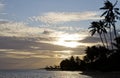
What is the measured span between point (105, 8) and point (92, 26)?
61.7 ft

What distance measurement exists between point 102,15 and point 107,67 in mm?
20899

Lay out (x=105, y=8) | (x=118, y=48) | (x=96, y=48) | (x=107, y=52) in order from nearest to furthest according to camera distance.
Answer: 1. (x=105, y=8)
2. (x=118, y=48)
3. (x=107, y=52)
4. (x=96, y=48)

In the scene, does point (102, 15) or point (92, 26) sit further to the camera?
point (92, 26)

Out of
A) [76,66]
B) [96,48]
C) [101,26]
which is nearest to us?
[101,26]

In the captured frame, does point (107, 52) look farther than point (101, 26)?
Yes

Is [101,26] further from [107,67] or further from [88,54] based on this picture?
[88,54]

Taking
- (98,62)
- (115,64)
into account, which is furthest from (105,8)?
(98,62)

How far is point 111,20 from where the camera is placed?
87.4 meters

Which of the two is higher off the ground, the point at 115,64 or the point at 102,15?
the point at 102,15

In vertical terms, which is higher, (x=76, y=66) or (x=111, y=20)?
(x=111, y=20)

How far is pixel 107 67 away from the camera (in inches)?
3937

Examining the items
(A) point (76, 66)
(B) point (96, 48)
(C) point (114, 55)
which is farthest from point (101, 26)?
(A) point (76, 66)

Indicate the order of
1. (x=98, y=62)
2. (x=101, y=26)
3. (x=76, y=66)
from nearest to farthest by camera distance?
(x=101, y=26) < (x=98, y=62) < (x=76, y=66)

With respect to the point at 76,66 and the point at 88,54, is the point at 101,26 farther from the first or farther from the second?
the point at 76,66
